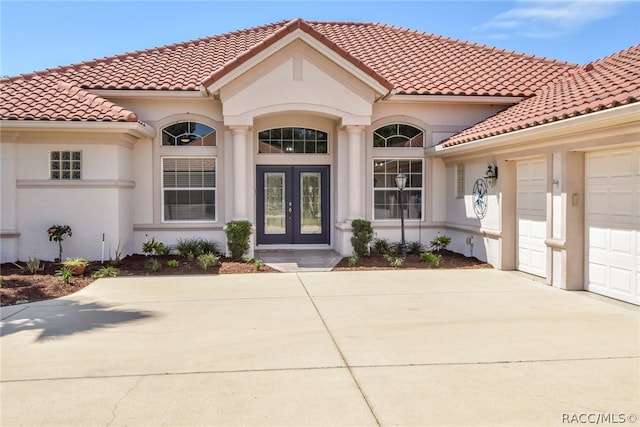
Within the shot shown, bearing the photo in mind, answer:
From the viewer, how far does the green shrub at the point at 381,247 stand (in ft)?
46.0

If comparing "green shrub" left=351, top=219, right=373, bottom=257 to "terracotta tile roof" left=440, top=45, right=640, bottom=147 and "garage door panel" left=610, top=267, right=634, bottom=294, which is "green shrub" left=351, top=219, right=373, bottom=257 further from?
"garage door panel" left=610, top=267, right=634, bottom=294

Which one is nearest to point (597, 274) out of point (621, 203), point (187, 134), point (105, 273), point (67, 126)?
point (621, 203)

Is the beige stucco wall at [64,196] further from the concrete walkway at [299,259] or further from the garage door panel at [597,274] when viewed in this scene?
the garage door panel at [597,274]

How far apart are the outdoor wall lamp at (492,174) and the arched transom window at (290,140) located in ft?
15.5

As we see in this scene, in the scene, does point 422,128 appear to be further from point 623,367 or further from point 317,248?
point 623,367

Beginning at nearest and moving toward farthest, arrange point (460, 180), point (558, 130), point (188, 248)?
point (558, 130), point (188, 248), point (460, 180)

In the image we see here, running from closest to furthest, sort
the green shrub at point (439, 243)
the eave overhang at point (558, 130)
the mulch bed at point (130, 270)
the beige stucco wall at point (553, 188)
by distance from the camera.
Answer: the eave overhang at point (558, 130) → the beige stucco wall at point (553, 188) → the mulch bed at point (130, 270) → the green shrub at point (439, 243)

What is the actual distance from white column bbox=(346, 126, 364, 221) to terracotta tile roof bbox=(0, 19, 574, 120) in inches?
57.3

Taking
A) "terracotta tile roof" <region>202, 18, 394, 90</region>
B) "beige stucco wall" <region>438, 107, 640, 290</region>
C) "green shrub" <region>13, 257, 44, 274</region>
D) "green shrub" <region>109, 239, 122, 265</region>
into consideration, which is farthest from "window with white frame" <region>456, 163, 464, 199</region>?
"green shrub" <region>13, 257, 44, 274</region>

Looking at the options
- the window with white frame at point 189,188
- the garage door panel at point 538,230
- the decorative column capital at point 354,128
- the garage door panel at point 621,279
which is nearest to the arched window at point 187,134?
the window with white frame at point 189,188

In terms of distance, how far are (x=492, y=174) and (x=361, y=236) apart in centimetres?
339

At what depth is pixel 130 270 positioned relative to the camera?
12.0m

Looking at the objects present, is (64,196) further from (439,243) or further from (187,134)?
(439,243)

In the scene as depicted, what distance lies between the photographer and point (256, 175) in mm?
15242
